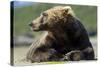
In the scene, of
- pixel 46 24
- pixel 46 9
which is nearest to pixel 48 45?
pixel 46 24

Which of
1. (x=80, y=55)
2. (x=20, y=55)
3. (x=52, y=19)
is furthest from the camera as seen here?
(x=80, y=55)

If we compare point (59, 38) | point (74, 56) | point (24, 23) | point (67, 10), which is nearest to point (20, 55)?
point (24, 23)

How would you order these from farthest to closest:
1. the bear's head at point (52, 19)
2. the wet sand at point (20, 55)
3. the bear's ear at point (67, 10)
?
the bear's ear at point (67, 10) → the bear's head at point (52, 19) → the wet sand at point (20, 55)

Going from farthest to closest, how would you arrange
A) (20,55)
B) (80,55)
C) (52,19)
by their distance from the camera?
(80,55), (52,19), (20,55)

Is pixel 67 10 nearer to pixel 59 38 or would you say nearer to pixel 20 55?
pixel 59 38

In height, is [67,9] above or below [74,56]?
above

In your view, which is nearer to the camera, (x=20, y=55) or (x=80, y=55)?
(x=20, y=55)

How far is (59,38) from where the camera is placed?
8.93ft

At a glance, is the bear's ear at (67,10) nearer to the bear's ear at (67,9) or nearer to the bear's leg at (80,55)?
the bear's ear at (67,9)

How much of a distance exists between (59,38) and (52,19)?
0.27 metres

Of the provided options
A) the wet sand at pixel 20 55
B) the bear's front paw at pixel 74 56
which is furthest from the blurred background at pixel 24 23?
the bear's front paw at pixel 74 56

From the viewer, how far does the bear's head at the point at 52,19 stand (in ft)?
8.75

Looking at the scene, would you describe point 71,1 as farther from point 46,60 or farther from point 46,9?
point 46,60
